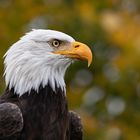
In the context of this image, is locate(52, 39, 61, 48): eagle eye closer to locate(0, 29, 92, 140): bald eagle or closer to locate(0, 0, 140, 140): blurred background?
locate(0, 29, 92, 140): bald eagle

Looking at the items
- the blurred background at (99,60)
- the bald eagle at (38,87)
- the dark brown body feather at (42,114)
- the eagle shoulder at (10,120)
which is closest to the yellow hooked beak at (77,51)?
the bald eagle at (38,87)

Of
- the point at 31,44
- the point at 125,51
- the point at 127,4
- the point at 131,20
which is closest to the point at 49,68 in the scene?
the point at 31,44

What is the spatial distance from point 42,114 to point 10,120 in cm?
37

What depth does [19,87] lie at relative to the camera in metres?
12.2

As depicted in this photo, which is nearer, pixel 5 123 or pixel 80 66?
pixel 5 123

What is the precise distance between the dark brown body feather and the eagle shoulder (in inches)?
1.5

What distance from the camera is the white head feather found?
12258 millimetres

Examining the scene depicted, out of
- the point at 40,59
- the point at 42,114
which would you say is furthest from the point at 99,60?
the point at 42,114

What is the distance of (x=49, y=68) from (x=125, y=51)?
6.37 metres

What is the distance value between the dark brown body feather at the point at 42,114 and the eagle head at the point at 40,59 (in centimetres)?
8

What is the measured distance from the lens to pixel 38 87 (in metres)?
12.4

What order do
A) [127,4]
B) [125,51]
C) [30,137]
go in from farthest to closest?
[127,4]
[125,51]
[30,137]

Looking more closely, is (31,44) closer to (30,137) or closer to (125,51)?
(30,137)

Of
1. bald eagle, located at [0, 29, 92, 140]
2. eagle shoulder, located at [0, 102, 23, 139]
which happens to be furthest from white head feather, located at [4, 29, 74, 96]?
eagle shoulder, located at [0, 102, 23, 139]
